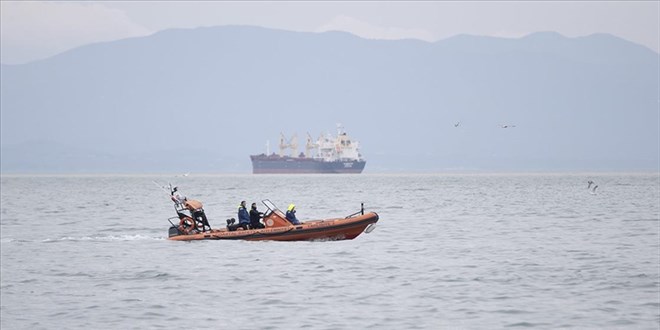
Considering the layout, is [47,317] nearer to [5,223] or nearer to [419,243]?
[419,243]

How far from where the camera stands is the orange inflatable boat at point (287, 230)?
4178 cm

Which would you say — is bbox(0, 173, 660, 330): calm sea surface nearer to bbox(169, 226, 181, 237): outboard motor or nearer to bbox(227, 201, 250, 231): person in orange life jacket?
bbox(169, 226, 181, 237): outboard motor

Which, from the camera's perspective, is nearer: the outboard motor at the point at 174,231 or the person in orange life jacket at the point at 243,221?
the person in orange life jacket at the point at 243,221

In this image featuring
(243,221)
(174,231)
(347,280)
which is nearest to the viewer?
(347,280)

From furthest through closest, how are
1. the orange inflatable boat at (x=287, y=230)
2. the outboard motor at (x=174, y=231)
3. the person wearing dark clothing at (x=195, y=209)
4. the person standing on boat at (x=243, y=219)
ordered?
the outboard motor at (x=174, y=231) < the person wearing dark clothing at (x=195, y=209) < the person standing on boat at (x=243, y=219) < the orange inflatable boat at (x=287, y=230)

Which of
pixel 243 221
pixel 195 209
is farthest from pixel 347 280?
pixel 195 209

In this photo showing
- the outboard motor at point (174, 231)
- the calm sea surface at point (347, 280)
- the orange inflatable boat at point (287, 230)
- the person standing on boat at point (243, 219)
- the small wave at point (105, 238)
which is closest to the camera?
the calm sea surface at point (347, 280)

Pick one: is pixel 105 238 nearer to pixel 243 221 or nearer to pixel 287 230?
pixel 243 221

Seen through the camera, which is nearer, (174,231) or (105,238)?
(174,231)

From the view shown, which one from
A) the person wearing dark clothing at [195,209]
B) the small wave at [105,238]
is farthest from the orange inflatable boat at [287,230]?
the small wave at [105,238]

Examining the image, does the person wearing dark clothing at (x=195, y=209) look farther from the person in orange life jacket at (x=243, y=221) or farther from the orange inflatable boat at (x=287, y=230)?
the person in orange life jacket at (x=243, y=221)

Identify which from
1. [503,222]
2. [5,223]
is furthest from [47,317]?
[5,223]

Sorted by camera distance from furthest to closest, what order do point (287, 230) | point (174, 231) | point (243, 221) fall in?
point (174, 231) < point (243, 221) < point (287, 230)

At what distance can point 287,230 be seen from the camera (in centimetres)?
4166
